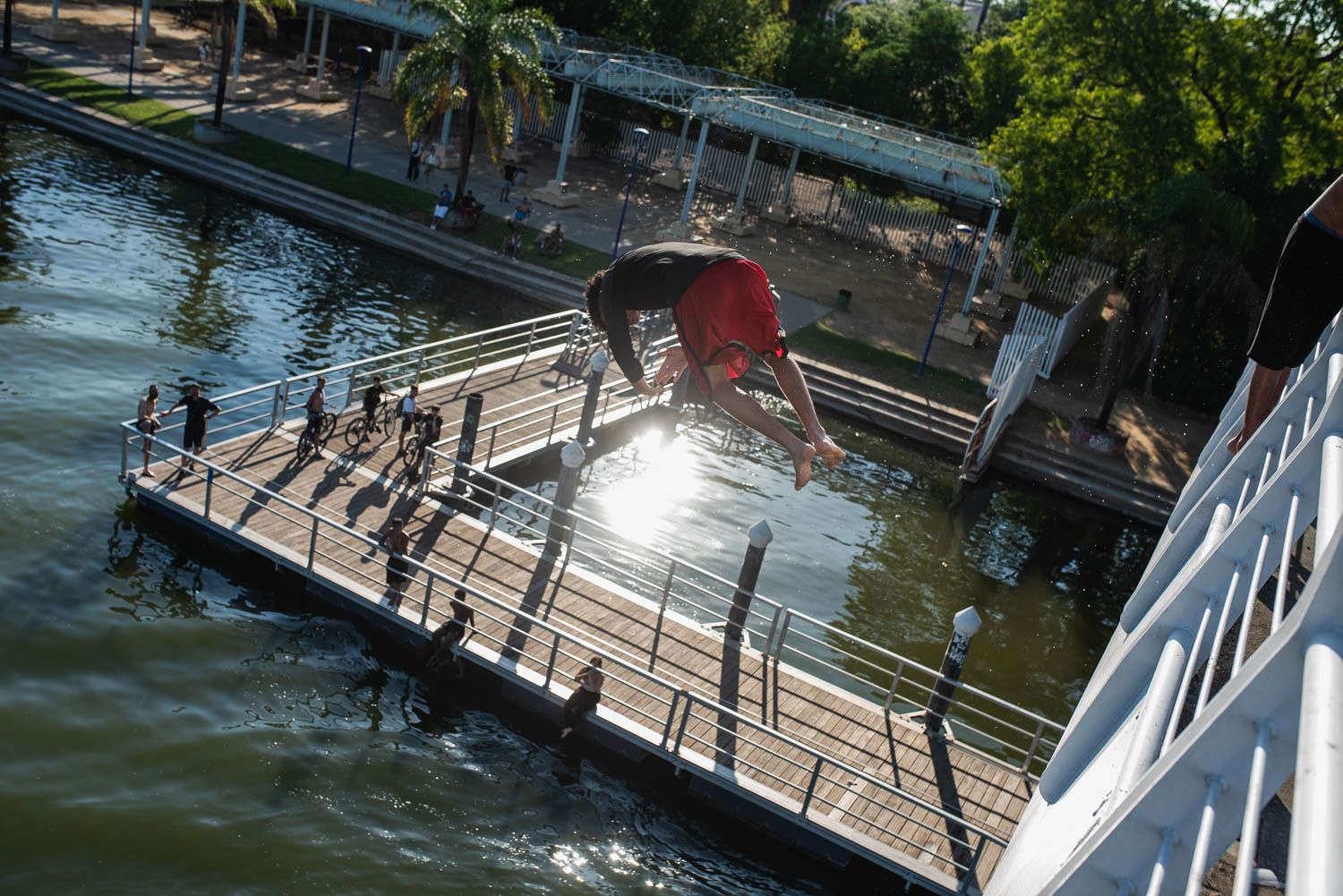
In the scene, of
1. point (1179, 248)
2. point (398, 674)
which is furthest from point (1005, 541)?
point (398, 674)

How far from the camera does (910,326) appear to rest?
39.8 m

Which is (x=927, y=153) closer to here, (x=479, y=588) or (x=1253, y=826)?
(x=479, y=588)

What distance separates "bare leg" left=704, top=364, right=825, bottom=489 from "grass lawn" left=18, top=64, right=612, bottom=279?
30.4 metres

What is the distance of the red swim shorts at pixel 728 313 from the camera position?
7.43 meters

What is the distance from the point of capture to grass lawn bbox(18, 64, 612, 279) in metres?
39.7

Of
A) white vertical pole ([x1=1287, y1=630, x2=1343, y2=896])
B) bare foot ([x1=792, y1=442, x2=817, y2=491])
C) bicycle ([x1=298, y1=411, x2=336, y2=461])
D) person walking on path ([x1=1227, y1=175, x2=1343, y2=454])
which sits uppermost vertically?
person walking on path ([x1=1227, y1=175, x2=1343, y2=454])

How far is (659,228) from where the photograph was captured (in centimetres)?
4466

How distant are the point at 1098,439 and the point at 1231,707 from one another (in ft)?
103

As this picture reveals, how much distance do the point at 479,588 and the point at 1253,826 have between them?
16.5m

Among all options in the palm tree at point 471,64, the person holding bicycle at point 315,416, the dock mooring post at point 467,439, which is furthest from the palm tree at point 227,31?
the dock mooring post at point 467,439

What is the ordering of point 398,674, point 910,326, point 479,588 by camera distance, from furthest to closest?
1. point 910,326
2. point 479,588
3. point 398,674

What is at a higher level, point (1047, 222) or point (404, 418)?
point (1047, 222)

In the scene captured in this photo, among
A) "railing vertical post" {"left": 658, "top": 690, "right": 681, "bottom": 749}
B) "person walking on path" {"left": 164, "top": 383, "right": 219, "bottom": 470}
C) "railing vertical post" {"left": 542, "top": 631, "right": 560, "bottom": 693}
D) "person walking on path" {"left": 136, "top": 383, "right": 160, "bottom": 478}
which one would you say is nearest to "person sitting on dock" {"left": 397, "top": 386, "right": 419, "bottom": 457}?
"person walking on path" {"left": 164, "top": 383, "right": 219, "bottom": 470}

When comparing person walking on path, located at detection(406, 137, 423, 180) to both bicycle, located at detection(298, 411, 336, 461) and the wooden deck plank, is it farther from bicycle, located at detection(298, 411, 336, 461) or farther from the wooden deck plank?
bicycle, located at detection(298, 411, 336, 461)
